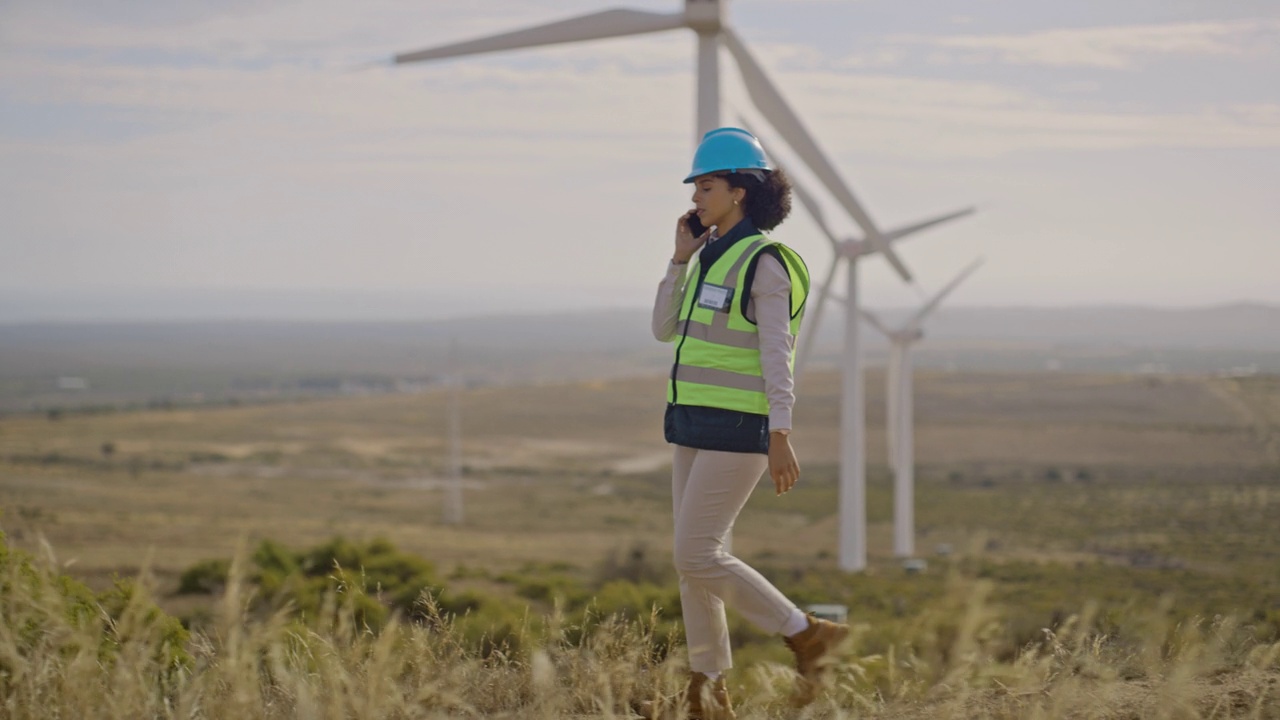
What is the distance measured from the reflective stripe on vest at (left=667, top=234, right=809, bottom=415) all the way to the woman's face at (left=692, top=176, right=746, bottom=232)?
0.64 ft

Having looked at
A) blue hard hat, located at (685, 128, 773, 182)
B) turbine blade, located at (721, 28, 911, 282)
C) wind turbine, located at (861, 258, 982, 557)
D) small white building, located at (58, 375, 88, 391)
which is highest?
turbine blade, located at (721, 28, 911, 282)

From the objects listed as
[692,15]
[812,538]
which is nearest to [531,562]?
[812,538]

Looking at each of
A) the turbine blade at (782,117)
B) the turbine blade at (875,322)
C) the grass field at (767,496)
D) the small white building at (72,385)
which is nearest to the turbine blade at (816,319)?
the grass field at (767,496)

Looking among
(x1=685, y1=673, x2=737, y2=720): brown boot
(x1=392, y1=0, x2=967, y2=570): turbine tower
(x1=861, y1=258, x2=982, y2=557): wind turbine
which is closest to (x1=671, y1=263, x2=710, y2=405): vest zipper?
(x1=685, y1=673, x2=737, y2=720): brown boot

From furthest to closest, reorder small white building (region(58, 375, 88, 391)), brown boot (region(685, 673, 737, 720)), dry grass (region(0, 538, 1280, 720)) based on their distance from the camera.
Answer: small white building (region(58, 375, 88, 391)) → brown boot (region(685, 673, 737, 720)) → dry grass (region(0, 538, 1280, 720))

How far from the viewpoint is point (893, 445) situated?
1855 inches

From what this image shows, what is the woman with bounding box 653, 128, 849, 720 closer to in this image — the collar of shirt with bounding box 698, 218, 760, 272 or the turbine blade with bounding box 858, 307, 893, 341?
the collar of shirt with bounding box 698, 218, 760, 272

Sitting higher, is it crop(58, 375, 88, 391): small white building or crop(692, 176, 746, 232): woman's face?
crop(692, 176, 746, 232): woman's face

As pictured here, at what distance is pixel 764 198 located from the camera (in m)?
5.49

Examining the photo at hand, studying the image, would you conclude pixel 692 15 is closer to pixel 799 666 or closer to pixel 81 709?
pixel 799 666

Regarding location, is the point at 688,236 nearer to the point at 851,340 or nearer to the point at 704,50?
the point at 704,50

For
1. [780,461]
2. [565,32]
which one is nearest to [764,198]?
[780,461]

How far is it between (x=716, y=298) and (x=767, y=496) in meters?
72.9

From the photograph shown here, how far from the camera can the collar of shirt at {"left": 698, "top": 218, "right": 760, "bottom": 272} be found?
5.42 meters
